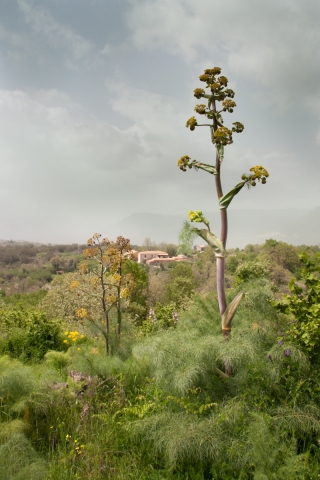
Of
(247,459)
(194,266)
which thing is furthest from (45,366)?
(194,266)

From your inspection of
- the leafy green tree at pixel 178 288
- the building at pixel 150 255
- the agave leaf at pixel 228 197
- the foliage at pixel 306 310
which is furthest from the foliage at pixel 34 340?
the building at pixel 150 255

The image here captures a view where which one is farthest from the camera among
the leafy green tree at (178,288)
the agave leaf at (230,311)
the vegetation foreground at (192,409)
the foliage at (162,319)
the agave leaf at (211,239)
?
the leafy green tree at (178,288)

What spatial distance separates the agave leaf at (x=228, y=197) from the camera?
3852 mm

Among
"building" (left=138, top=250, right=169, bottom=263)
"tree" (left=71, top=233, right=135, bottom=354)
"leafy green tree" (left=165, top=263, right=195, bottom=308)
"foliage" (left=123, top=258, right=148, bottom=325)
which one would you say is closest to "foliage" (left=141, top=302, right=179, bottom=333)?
"tree" (left=71, top=233, right=135, bottom=354)

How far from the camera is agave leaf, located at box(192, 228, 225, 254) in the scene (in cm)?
393

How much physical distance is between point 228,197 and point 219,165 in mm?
378

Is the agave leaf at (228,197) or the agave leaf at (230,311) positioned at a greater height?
the agave leaf at (228,197)

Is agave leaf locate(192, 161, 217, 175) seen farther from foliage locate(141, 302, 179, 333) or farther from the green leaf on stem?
foliage locate(141, 302, 179, 333)

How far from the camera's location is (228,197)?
3.92m

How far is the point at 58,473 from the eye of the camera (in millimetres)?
3125

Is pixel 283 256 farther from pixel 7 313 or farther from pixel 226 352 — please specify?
pixel 226 352

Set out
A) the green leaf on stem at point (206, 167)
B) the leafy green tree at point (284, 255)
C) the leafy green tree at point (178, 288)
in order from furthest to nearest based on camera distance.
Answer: the leafy green tree at point (284, 255) < the leafy green tree at point (178, 288) < the green leaf on stem at point (206, 167)

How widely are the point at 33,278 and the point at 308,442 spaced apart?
922 inches

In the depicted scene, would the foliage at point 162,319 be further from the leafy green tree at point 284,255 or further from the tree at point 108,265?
the leafy green tree at point 284,255
